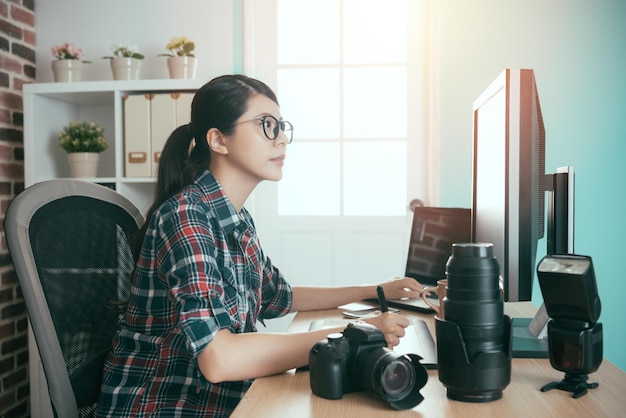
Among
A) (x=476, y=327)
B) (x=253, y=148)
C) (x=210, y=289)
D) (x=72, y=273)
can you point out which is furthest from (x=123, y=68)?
(x=476, y=327)

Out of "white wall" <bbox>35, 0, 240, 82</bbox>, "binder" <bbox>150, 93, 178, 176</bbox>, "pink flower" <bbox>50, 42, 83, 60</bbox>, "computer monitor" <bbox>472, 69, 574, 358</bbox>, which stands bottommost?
"computer monitor" <bbox>472, 69, 574, 358</bbox>

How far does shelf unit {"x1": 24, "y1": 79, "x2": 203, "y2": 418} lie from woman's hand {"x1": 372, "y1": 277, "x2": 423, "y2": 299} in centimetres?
144

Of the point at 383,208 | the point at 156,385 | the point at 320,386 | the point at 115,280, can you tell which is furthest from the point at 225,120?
the point at 383,208

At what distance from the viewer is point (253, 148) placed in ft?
4.58

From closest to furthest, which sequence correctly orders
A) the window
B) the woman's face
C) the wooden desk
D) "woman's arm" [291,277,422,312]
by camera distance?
the wooden desk, the woman's face, "woman's arm" [291,277,422,312], the window

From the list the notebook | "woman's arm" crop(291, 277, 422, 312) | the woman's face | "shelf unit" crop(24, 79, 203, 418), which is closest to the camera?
the woman's face

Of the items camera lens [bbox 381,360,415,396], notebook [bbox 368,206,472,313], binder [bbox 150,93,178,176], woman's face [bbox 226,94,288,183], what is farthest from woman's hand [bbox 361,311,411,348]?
binder [bbox 150,93,178,176]

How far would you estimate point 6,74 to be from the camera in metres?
2.78

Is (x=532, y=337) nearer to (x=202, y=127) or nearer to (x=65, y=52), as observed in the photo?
(x=202, y=127)

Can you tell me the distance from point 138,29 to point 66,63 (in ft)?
1.32

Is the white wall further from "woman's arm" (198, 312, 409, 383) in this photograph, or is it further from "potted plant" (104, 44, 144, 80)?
"woman's arm" (198, 312, 409, 383)

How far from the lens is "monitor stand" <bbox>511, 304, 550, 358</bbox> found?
3.66 ft

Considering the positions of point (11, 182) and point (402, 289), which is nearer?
point (402, 289)

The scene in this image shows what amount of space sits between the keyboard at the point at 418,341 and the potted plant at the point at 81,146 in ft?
5.60
